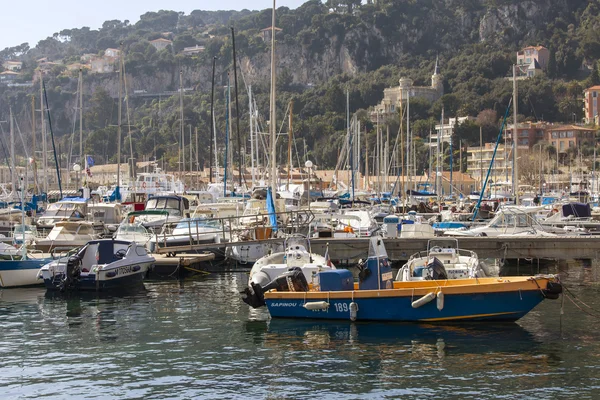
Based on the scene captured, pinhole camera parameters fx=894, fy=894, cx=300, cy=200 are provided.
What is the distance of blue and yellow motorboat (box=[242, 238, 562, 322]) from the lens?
1995cm

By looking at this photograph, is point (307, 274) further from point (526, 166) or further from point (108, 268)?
point (526, 166)

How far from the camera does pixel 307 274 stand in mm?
22953

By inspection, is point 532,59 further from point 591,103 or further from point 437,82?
point 591,103

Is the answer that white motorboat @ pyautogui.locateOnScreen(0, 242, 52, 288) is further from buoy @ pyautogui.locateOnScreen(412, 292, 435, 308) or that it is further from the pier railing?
buoy @ pyautogui.locateOnScreen(412, 292, 435, 308)

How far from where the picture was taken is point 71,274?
86.6 ft

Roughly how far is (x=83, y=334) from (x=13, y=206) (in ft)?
109

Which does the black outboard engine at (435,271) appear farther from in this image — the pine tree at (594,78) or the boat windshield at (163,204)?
the pine tree at (594,78)

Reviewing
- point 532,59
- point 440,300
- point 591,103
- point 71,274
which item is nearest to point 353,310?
point 440,300

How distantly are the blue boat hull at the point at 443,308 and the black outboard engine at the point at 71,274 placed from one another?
27.3 ft

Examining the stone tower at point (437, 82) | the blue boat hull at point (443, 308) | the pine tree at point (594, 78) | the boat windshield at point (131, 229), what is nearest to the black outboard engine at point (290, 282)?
the blue boat hull at point (443, 308)

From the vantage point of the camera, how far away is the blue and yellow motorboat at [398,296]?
65.5 ft

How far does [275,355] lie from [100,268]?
1019 cm

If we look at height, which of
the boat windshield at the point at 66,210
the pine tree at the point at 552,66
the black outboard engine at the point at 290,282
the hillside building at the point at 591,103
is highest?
the pine tree at the point at 552,66

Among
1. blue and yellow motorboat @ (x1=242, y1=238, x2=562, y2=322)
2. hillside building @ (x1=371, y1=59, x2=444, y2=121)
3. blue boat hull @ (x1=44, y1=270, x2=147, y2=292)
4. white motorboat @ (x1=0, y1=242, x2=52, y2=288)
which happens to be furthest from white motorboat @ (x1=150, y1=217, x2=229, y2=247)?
hillside building @ (x1=371, y1=59, x2=444, y2=121)
